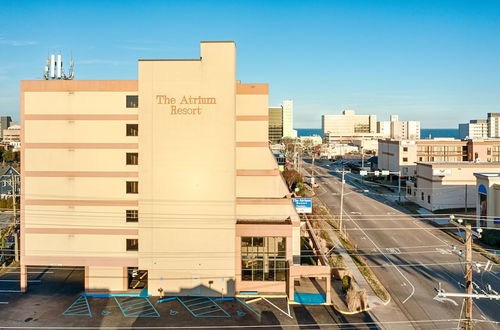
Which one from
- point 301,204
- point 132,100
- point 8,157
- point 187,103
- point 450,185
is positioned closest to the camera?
point 187,103

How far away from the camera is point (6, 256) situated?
3819 centimetres

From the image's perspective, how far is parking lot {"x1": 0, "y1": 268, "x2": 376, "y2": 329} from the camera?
25.6 m

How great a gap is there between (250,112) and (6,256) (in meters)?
25.4

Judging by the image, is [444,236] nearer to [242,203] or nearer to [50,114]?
[242,203]

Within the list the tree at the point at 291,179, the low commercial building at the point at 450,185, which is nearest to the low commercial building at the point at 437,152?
the low commercial building at the point at 450,185

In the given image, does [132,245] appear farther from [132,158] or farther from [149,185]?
[132,158]

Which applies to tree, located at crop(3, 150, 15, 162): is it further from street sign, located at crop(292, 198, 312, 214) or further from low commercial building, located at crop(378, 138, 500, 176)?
street sign, located at crop(292, 198, 312, 214)

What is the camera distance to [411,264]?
118 ft

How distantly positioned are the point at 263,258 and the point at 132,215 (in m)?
9.85

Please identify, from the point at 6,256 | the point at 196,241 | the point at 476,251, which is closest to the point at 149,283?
the point at 196,241

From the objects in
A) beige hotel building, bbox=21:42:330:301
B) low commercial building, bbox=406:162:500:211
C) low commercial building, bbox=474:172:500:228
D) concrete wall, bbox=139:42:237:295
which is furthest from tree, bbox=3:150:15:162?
low commercial building, bbox=474:172:500:228

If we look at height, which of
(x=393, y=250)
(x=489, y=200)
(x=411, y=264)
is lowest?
(x=411, y=264)

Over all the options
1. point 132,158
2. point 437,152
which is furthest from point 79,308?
point 437,152

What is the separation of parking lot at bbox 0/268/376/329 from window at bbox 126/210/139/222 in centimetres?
539
